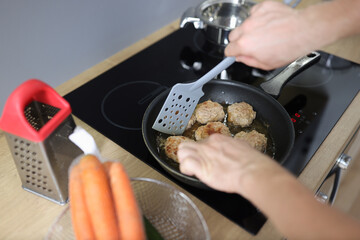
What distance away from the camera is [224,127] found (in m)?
0.93

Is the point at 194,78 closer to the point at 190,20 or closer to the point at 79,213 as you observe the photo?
the point at 190,20

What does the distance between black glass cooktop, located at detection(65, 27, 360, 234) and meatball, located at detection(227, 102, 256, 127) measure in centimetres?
13

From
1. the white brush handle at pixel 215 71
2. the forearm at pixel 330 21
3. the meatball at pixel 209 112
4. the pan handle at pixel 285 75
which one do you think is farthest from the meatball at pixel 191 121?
the forearm at pixel 330 21

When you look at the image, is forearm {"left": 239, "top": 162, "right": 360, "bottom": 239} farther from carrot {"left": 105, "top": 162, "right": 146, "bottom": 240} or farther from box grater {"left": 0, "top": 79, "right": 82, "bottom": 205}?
box grater {"left": 0, "top": 79, "right": 82, "bottom": 205}

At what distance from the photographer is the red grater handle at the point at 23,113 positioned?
0.60m

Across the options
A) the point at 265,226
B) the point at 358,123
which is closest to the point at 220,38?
the point at 358,123

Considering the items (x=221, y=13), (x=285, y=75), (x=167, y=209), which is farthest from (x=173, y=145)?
(x=221, y=13)

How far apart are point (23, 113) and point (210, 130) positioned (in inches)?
18.7

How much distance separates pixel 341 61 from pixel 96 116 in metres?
0.87

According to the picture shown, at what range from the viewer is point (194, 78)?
44.1 inches

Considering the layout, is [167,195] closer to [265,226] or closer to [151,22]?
[265,226]

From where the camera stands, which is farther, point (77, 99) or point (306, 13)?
point (77, 99)

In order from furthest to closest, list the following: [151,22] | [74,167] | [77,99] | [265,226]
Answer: [151,22], [77,99], [265,226], [74,167]

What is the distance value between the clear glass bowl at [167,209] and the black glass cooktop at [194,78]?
4.3 inches
